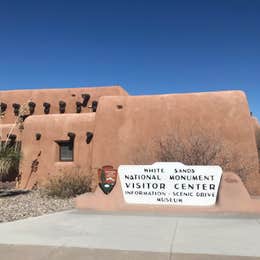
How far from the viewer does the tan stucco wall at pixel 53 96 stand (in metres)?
20.8

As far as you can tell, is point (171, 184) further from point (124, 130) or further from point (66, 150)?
point (66, 150)

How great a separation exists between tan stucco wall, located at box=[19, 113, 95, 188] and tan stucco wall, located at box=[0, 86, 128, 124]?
11.0 ft

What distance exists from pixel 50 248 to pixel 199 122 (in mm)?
9879

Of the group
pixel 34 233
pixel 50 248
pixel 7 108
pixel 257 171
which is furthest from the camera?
pixel 7 108

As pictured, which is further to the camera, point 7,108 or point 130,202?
point 7,108

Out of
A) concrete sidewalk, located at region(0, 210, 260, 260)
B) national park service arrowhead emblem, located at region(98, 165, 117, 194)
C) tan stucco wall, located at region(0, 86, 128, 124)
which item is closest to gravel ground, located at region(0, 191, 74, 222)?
national park service arrowhead emblem, located at region(98, 165, 117, 194)

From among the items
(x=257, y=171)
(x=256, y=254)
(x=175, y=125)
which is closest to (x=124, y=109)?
(x=175, y=125)

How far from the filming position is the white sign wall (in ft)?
27.8

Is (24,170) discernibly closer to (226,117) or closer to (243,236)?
(226,117)

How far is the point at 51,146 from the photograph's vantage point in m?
17.2

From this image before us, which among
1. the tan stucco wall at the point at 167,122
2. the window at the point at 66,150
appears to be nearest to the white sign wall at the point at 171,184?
the tan stucco wall at the point at 167,122

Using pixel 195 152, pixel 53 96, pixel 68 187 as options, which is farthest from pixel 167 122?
pixel 53 96

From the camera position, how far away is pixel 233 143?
13.2 meters

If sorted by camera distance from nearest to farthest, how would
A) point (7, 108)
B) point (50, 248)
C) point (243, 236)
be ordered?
1. point (50, 248)
2. point (243, 236)
3. point (7, 108)
